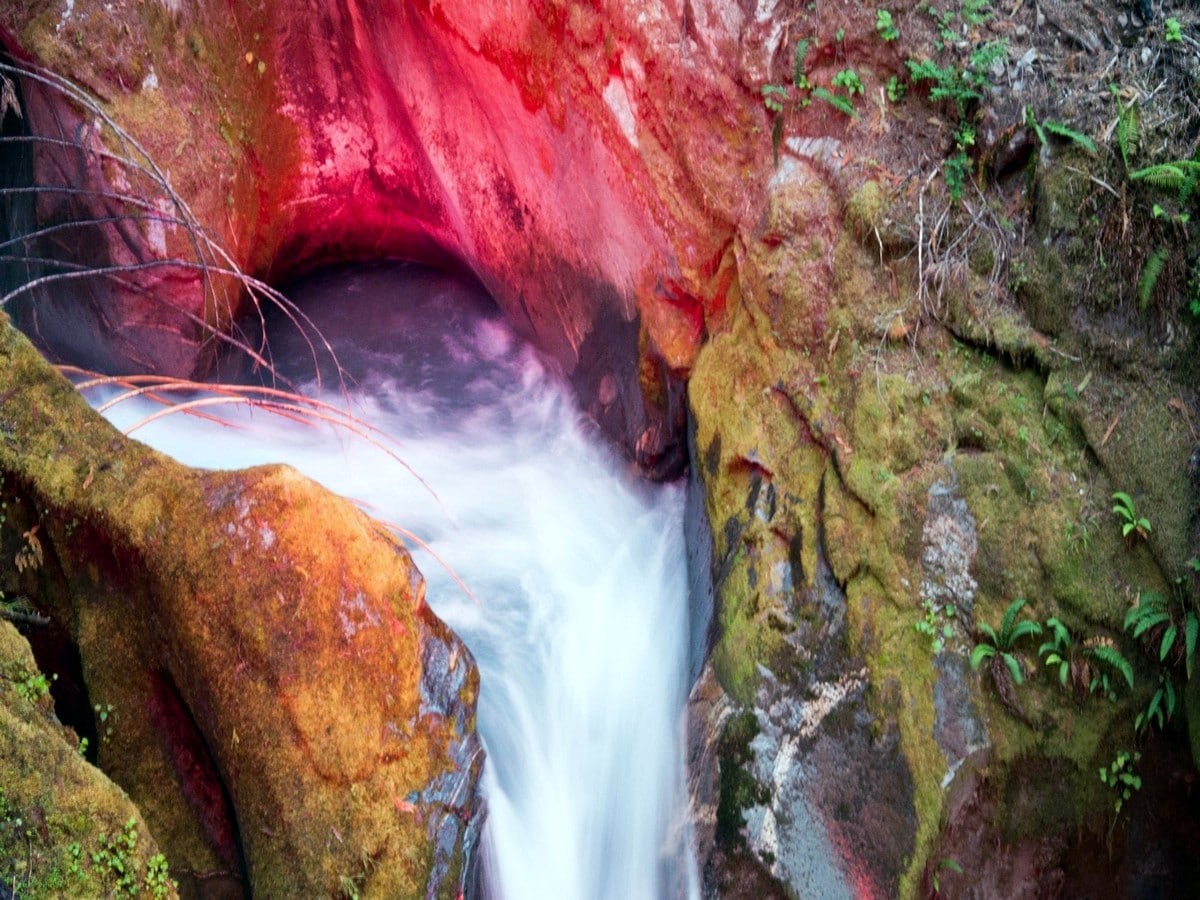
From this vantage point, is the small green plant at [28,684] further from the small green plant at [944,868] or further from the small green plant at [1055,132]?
the small green plant at [1055,132]

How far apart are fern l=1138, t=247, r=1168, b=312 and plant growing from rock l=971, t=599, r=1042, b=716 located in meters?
1.39

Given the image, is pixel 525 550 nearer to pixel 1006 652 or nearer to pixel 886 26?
pixel 1006 652

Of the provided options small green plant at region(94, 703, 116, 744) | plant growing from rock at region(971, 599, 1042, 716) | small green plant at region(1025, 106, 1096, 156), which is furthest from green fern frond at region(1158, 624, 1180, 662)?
small green plant at region(94, 703, 116, 744)

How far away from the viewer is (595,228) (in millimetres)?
5789

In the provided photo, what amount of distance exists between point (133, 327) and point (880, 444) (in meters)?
4.69

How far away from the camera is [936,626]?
3.98 m

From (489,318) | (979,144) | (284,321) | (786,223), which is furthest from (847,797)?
(284,321)

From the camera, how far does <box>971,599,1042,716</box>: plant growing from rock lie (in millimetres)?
3822

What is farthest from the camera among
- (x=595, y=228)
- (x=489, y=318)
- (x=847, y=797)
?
(x=489, y=318)

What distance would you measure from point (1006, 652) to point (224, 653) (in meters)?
2.97

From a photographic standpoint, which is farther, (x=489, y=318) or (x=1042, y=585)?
(x=489, y=318)

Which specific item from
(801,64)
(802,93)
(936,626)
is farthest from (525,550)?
(801,64)

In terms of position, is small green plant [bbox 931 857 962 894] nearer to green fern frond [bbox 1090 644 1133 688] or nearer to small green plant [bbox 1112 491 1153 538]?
green fern frond [bbox 1090 644 1133 688]

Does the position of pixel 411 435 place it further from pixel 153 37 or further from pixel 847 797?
pixel 847 797
